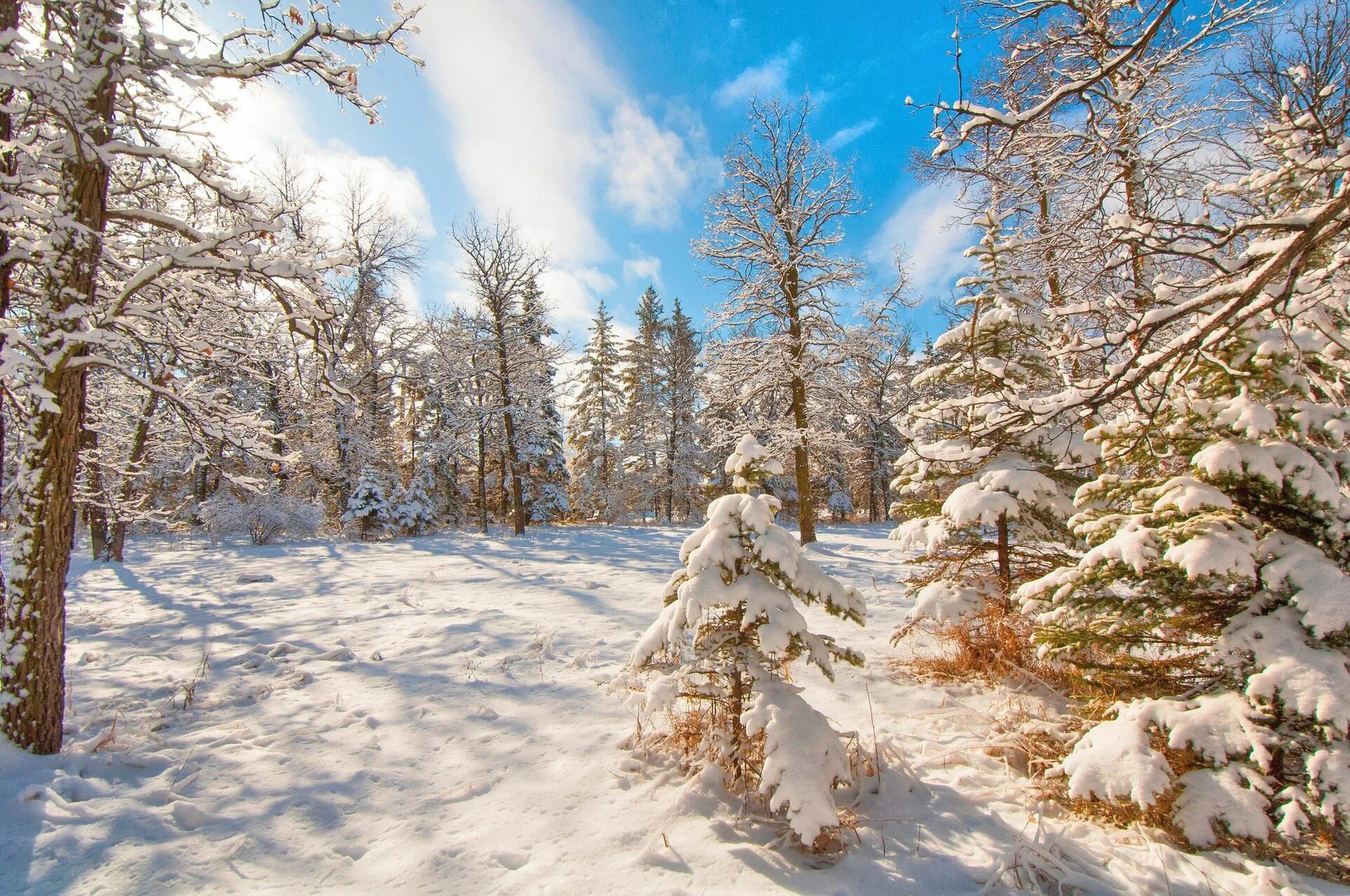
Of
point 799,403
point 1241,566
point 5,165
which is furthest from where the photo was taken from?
point 799,403

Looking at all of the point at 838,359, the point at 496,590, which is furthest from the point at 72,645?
the point at 838,359

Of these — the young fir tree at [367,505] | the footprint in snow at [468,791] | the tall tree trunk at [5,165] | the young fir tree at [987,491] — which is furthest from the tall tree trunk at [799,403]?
the young fir tree at [367,505]

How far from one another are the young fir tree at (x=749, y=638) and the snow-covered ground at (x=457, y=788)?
0.45 m

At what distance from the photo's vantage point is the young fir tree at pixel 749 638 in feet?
9.83

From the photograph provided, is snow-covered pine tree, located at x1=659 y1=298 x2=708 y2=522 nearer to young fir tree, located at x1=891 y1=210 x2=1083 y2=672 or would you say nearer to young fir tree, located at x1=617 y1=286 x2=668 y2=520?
young fir tree, located at x1=617 y1=286 x2=668 y2=520

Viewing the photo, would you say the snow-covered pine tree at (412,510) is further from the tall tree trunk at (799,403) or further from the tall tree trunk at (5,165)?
the tall tree trunk at (5,165)

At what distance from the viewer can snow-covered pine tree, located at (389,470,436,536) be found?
21.7m

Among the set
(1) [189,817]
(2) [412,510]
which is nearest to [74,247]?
(1) [189,817]

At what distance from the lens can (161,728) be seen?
4.11 metres

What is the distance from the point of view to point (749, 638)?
11.2ft

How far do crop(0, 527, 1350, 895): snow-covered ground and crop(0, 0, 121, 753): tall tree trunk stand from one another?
1.19 ft

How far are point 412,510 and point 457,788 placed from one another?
2084cm

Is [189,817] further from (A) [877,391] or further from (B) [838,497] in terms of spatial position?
(B) [838,497]

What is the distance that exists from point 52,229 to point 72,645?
15.6ft
